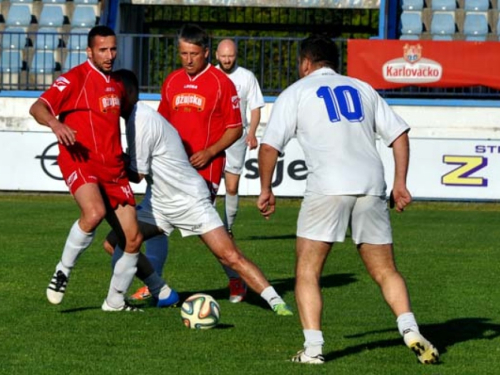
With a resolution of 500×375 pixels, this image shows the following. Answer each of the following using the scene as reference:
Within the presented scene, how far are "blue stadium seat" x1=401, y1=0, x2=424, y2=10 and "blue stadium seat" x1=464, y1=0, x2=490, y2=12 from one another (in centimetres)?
88

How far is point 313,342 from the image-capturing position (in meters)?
7.21

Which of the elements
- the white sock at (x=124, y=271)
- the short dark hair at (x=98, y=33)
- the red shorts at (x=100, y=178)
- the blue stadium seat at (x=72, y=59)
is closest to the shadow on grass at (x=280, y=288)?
the white sock at (x=124, y=271)

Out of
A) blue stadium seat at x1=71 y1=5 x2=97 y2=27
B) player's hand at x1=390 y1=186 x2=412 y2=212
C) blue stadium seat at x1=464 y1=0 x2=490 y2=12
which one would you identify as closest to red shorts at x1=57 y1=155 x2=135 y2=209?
player's hand at x1=390 y1=186 x2=412 y2=212

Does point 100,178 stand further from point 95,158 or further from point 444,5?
point 444,5

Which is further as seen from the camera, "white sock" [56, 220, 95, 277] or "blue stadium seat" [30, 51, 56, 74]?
"blue stadium seat" [30, 51, 56, 74]

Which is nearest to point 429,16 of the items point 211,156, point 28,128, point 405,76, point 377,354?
point 405,76

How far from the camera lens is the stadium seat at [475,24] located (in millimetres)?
24000

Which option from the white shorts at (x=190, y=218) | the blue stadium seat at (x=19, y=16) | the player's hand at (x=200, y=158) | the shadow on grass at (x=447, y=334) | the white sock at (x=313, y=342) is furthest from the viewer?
the blue stadium seat at (x=19, y=16)

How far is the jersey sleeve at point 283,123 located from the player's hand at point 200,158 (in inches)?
91.8

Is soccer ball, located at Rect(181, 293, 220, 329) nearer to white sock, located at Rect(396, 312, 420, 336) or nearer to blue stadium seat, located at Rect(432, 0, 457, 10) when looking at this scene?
white sock, located at Rect(396, 312, 420, 336)

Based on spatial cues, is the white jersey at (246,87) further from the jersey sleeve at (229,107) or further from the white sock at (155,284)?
the white sock at (155,284)

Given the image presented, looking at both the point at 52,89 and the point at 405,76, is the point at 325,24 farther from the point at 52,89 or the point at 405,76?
the point at 52,89

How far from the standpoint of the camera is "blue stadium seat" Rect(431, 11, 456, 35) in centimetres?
2419

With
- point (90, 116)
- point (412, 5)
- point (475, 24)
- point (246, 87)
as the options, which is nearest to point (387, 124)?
point (90, 116)
